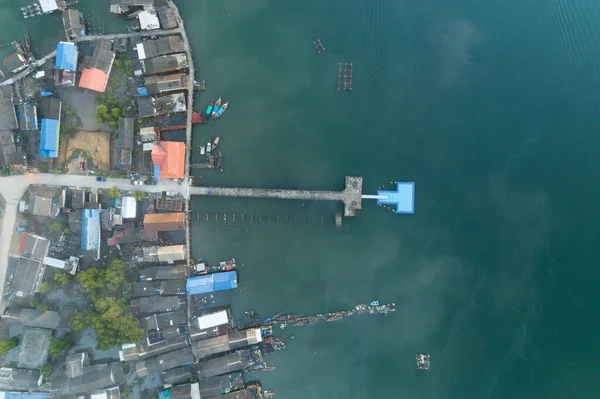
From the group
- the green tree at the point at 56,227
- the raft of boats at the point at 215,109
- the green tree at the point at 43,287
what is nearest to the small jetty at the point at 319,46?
the raft of boats at the point at 215,109

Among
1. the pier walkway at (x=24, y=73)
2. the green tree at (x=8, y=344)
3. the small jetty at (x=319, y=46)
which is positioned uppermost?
the small jetty at (x=319, y=46)

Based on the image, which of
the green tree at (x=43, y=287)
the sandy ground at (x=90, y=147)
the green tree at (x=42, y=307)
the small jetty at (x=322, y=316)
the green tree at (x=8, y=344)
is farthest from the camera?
the small jetty at (x=322, y=316)

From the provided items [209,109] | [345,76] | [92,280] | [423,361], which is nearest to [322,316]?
[423,361]

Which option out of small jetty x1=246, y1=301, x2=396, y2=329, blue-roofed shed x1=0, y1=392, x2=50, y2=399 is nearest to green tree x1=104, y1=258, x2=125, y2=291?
blue-roofed shed x1=0, y1=392, x2=50, y2=399

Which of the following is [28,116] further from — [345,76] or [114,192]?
[345,76]

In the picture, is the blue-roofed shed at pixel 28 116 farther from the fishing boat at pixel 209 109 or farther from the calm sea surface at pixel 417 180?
the fishing boat at pixel 209 109

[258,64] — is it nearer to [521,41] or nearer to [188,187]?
[188,187]
